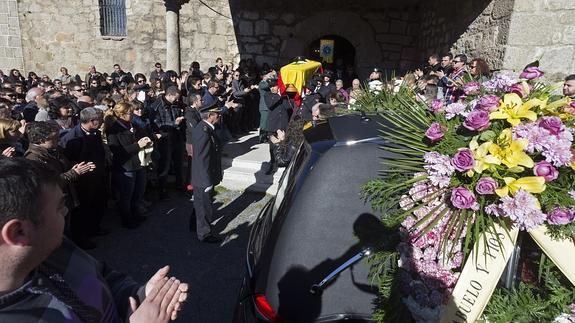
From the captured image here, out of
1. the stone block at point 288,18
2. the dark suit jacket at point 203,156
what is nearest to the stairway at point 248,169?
the dark suit jacket at point 203,156

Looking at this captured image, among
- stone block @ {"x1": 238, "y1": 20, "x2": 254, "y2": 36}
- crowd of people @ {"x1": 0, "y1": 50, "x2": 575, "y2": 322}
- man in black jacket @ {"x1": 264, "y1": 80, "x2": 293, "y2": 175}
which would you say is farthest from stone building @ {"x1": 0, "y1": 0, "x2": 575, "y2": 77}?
man in black jacket @ {"x1": 264, "y1": 80, "x2": 293, "y2": 175}

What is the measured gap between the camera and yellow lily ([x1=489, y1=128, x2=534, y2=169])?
5.65 feet

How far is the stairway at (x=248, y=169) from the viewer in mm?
6789

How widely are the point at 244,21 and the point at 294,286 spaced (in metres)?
11.6

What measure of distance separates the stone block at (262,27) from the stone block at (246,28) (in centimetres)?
16

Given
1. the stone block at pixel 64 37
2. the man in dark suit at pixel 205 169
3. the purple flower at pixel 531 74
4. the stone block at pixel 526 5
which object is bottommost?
the man in dark suit at pixel 205 169

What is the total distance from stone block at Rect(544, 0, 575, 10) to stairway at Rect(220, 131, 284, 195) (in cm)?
446

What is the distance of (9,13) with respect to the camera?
45.2ft

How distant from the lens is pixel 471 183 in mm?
1813

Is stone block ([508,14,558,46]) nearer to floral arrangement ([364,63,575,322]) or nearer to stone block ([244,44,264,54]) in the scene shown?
floral arrangement ([364,63,575,322])

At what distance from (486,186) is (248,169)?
5.74 meters

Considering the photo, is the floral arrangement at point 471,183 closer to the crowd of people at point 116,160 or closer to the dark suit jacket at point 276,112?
the crowd of people at point 116,160

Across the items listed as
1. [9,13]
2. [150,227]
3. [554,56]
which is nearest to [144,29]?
[9,13]

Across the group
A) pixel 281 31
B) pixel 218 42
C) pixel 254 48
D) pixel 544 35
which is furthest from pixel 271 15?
pixel 544 35
